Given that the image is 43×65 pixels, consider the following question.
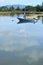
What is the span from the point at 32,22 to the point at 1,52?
13775mm

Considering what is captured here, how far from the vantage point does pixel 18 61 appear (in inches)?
218

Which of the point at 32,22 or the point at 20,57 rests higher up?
the point at 32,22

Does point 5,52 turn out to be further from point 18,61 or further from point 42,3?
point 42,3

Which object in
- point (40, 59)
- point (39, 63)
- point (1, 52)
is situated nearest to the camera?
point (39, 63)

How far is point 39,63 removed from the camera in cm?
525

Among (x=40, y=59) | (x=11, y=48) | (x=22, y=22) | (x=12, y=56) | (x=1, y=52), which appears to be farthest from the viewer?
(x=22, y=22)

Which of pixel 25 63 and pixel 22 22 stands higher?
pixel 22 22

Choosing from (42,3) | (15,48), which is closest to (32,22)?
(15,48)

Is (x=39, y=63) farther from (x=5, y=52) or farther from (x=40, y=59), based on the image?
(x=5, y=52)

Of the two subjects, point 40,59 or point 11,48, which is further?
point 11,48

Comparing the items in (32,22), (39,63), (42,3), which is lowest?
(39,63)

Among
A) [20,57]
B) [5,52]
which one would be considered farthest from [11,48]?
[20,57]

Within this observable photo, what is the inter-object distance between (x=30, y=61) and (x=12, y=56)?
2.57ft

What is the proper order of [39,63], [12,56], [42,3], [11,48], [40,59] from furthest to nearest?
[42,3], [11,48], [12,56], [40,59], [39,63]
